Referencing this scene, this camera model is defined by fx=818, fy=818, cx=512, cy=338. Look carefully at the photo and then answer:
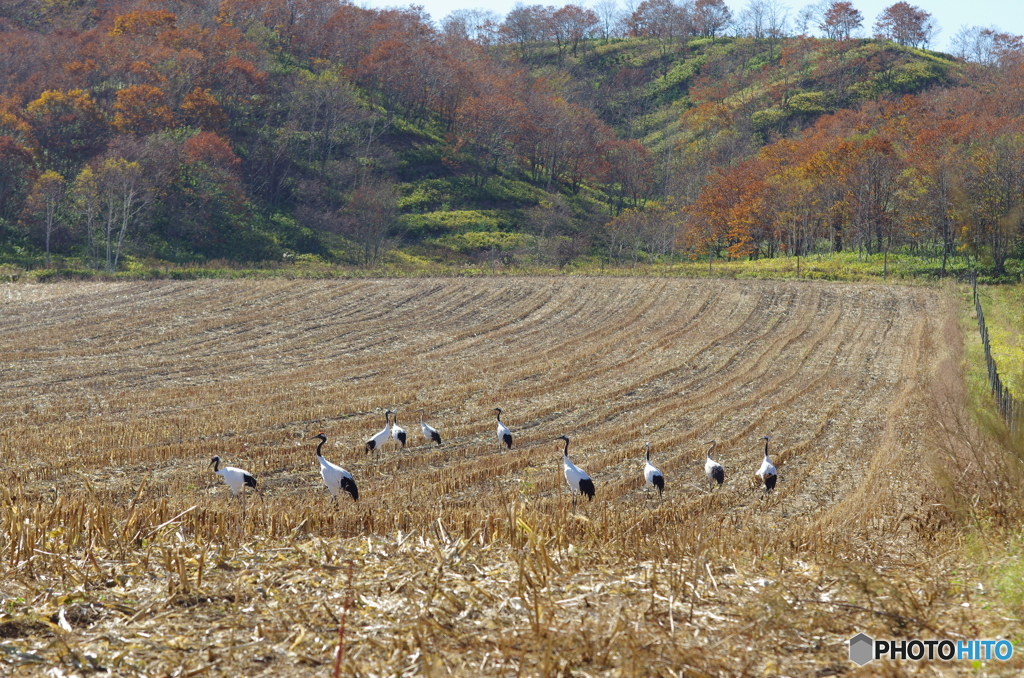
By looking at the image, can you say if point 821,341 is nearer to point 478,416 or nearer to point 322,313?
point 478,416

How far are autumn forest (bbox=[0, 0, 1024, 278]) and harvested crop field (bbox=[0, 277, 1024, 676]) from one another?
53.3 ft

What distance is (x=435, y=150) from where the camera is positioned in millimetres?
78438

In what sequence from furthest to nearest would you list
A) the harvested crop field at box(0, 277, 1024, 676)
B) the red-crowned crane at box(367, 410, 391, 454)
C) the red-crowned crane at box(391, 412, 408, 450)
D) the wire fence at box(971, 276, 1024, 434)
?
the red-crowned crane at box(391, 412, 408, 450)
the red-crowned crane at box(367, 410, 391, 454)
the wire fence at box(971, 276, 1024, 434)
the harvested crop field at box(0, 277, 1024, 676)

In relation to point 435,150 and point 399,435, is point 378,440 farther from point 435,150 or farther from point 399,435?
point 435,150

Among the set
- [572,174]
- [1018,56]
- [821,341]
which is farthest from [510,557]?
[1018,56]

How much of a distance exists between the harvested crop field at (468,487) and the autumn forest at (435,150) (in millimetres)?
16233

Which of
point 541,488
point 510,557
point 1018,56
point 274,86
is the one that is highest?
point 1018,56

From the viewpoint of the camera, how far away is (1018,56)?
94.9 m

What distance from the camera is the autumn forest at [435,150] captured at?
1991 inches

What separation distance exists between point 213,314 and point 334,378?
11.2m

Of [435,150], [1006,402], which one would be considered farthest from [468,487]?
[435,150]

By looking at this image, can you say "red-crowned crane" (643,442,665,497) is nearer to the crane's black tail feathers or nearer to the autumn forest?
the crane's black tail feathers

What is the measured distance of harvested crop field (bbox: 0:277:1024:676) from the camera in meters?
5.49

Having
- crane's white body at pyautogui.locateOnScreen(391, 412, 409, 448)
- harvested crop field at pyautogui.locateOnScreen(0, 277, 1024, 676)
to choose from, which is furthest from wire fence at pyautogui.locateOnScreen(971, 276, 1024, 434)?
crane's white body at pyautogui.locateOnScreen(391, 412, 409, 448)
